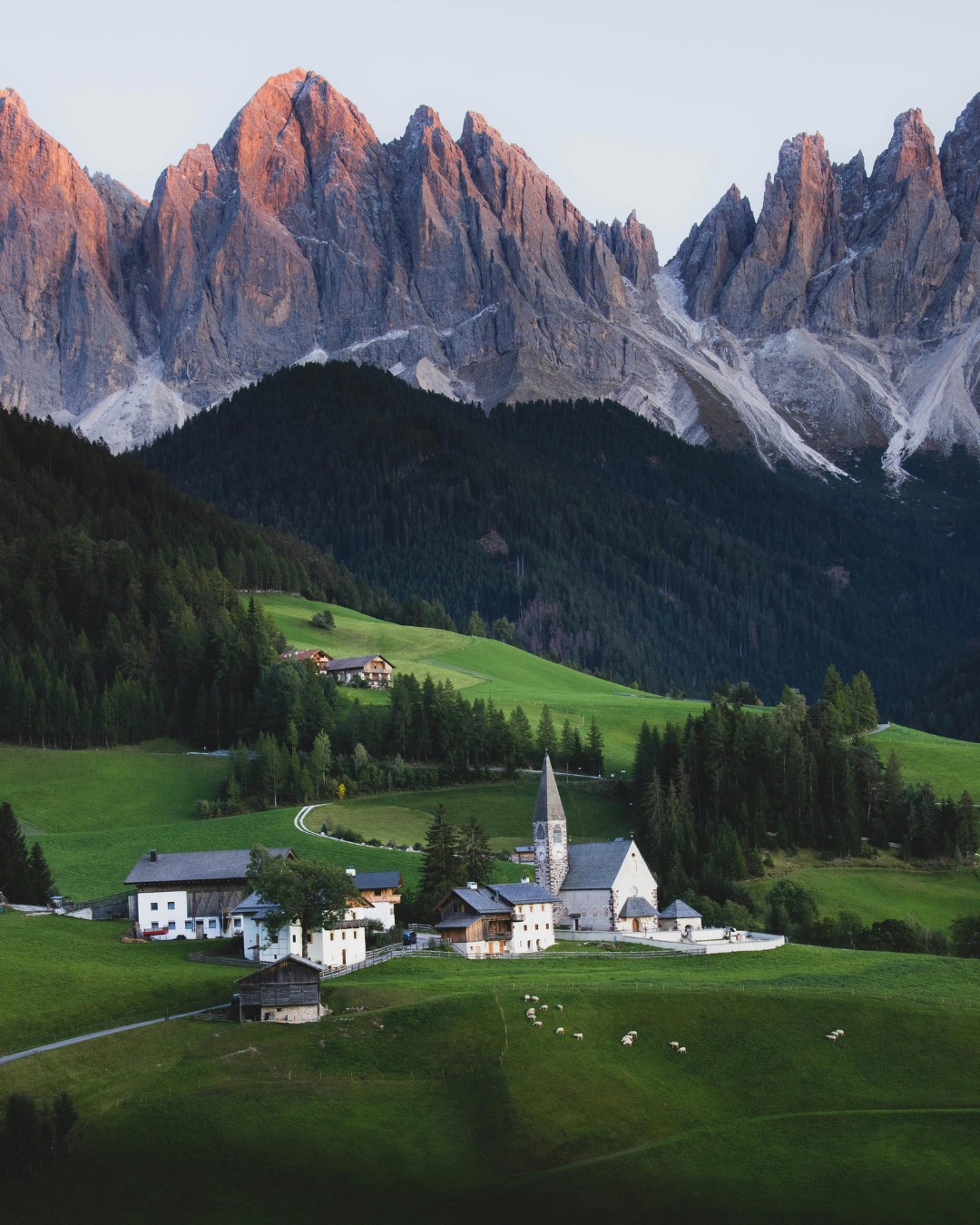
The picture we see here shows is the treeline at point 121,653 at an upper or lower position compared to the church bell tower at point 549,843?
upper

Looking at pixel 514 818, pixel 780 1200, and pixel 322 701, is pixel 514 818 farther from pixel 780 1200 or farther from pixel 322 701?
pixel 780 1200

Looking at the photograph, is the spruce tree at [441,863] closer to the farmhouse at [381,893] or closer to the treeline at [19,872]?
the farmhouse at [381,893]

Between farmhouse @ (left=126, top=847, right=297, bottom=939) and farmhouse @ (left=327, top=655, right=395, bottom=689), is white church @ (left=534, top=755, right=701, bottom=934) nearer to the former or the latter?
farmhouse @ (left=126, top=847, right=297, bottom=939)

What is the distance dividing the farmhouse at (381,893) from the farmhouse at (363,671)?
7391 cm

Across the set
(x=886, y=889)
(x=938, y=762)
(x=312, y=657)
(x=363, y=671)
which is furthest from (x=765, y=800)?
(x=312, y=657)

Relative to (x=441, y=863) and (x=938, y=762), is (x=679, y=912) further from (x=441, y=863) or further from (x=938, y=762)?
(x=938, y=762)

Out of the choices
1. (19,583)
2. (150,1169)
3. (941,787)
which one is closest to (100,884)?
(150,1169)

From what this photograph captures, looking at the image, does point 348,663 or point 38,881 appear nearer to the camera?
point 38,881

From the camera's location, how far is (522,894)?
3976 inches

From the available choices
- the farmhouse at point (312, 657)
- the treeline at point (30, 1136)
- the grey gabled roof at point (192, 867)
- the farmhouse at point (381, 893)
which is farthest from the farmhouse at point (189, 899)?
the farmhouse at point (312, 657)

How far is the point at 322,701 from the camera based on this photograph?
159250 mm

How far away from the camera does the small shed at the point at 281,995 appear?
7338cm

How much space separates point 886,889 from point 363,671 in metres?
73.0

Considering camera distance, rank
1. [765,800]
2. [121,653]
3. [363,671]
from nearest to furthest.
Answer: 1. [765,800]
2. [121,653]
3. [363,671]
